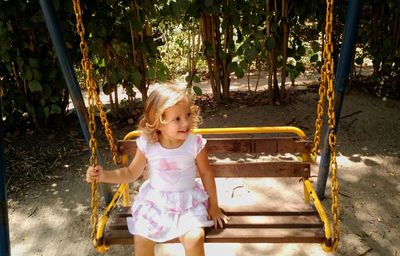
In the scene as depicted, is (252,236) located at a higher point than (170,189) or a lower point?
lower

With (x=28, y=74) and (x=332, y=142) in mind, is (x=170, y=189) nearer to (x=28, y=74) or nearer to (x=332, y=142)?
(x=332, y=142)

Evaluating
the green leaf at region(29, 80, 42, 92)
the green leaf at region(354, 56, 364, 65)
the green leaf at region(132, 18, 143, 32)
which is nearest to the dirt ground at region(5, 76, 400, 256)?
the green leaf at region(354, 56, 364, 65)

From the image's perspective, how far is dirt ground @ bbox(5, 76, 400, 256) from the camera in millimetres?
2523

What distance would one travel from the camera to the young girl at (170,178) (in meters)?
1.81

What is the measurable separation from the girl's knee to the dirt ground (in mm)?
727

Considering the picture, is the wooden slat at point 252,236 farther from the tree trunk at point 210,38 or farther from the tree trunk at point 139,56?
the tree trunk at point 210,38

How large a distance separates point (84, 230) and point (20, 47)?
1.93 meters

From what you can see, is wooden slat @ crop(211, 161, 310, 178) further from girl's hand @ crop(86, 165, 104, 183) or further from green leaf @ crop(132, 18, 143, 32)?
green leaf @ crop(132, 18, 143, 32)

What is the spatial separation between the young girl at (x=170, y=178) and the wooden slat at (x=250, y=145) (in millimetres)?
296

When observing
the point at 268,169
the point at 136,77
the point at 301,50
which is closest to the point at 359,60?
the point at 301,50


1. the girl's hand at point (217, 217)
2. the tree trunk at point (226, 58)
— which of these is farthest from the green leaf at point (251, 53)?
the girl's hand at point (217, 217)

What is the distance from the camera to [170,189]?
6.40ft

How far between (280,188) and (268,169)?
987 millimetres

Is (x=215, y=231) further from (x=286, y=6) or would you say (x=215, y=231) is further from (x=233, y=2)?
(x=286, y=6)
